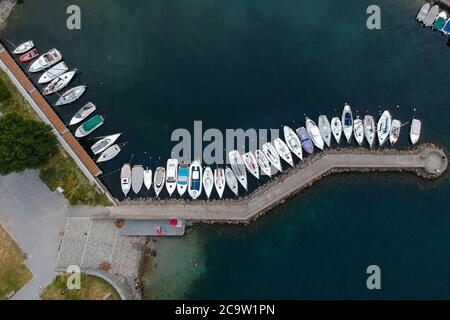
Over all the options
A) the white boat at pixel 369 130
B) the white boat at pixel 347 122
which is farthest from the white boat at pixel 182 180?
the white boat at pixel 369 130

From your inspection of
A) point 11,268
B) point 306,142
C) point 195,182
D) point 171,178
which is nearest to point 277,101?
point 306,142

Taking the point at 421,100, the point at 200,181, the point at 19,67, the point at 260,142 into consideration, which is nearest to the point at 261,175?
the point at 260,142

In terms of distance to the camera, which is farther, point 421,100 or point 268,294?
point 421,100

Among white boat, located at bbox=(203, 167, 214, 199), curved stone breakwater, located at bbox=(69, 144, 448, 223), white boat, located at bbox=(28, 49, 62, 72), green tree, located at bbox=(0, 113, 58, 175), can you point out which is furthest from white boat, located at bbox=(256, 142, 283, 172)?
white boat, located at bbox=(28, 49, 62, 72)

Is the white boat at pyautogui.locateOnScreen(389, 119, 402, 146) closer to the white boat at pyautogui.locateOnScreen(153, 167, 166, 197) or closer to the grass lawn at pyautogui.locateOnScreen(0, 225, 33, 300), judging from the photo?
the white boat at pyautogui.locateOnScreen(153, 167, 166, 197)

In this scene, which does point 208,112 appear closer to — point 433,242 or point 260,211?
point 260,211

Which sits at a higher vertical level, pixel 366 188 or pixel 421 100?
pixel 421 100
